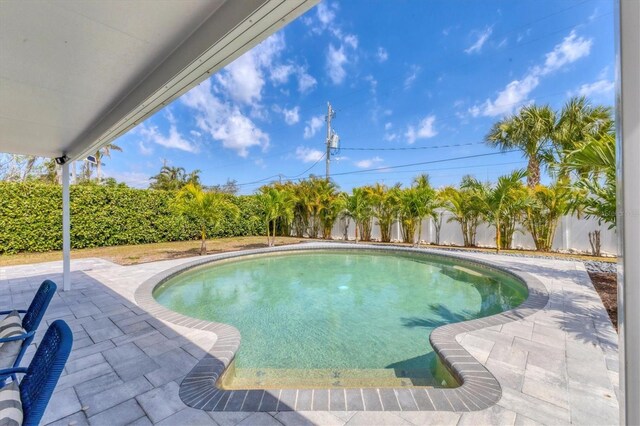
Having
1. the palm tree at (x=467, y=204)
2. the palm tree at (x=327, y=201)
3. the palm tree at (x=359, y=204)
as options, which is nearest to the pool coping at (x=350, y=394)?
the palm tree at (x=467, y=204)

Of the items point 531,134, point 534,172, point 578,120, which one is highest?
point 578,120

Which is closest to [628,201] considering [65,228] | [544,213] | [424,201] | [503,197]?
[65,228]

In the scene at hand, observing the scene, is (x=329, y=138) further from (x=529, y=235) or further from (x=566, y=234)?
(x=566, y=234)

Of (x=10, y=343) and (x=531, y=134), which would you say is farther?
(x=531, y=134)

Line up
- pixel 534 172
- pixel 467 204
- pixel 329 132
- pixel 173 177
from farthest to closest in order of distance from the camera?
pixel 173 177
pixel 329 132
pixel 534 172
pixel 467 204

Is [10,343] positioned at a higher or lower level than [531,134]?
lower

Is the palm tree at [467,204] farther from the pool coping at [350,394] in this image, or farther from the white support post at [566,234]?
the pool coping at [350,394]

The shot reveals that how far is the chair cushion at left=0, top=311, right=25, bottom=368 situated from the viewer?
2.09 metres

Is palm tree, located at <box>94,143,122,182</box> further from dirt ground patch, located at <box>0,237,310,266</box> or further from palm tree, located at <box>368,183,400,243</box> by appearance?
palm tree, located at <box>368,183,400,243</box>

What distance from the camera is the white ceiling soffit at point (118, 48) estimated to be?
173 cm

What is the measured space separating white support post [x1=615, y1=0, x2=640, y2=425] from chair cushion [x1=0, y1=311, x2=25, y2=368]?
336 cm

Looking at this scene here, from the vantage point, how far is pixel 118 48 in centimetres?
220

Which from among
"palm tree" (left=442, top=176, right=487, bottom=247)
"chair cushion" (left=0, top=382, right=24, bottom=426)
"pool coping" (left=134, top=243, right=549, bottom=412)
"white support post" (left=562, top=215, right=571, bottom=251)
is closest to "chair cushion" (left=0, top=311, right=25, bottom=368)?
"chair cushion" (left=0, top=382, right=24, bottom=426)

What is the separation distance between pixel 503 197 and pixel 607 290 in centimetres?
496
